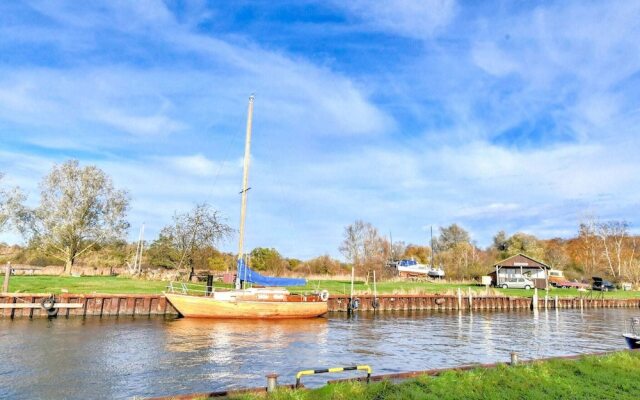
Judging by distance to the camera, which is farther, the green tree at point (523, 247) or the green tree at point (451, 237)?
the green tree at point (451, 237)

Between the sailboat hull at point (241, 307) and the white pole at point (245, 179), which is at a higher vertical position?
the white pole at point (245, 179)

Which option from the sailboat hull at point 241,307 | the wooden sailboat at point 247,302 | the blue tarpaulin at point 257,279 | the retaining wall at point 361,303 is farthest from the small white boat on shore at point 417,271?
the sailboat hull at point 241,307

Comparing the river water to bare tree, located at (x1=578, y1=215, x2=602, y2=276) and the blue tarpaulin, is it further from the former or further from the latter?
bare tree, located at (x1=578, y1=215, x2=602, y2=276)

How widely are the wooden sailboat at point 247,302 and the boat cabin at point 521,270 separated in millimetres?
41679

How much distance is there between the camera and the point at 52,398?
41.2 feet

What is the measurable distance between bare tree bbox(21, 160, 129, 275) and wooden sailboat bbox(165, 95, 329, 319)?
25372mm

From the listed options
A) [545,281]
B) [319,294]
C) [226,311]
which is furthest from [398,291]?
[545,281]

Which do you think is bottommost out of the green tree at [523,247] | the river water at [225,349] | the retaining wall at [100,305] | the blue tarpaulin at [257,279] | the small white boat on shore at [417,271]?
the river water at [225,349]

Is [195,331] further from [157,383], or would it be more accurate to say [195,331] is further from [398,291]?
[398,291]

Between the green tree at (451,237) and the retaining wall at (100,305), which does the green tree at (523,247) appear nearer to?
the green tree at (451,237)

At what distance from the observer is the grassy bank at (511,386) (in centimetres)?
978

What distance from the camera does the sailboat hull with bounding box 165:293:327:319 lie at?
32.2 metres

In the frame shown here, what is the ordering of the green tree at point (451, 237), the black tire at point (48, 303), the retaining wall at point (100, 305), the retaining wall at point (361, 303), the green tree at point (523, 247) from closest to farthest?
the retaining wall at point (100, 305), the black tire at point (48, 303), the retaining wall at point (361, 303), the green tree at point (523, 247), the green tree at point (451, 237)

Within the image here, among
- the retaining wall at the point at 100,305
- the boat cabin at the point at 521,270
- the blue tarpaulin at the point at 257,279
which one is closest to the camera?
the retaining wall at the point at 100,305
